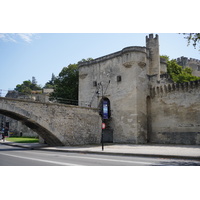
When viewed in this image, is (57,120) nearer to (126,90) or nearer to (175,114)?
(126,90)

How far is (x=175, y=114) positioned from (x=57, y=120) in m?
13.8

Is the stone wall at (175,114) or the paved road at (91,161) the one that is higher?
the stone wall at (175,114)

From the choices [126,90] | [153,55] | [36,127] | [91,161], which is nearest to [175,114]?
[126,90]

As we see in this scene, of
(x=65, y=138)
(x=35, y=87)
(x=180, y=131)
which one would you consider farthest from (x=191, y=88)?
(x=35, y=87)

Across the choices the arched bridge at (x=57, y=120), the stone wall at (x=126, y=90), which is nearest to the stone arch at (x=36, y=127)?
the arched bridge at (x=57, y=120)

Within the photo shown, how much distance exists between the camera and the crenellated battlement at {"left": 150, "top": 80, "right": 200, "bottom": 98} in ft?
82.0

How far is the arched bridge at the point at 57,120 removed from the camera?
65.2 ft

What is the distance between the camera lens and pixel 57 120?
22.6 meters

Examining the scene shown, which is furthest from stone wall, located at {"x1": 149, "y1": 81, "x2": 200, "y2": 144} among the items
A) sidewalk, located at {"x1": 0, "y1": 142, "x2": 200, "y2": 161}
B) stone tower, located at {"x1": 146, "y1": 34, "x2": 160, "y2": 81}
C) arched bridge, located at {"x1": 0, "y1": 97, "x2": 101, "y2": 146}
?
arched bridge, located at {"x1": 0, "y1": 97, "x2": 101, "y2": 146}

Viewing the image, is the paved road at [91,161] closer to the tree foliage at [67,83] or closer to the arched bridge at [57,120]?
the arched bridge at [57,120]

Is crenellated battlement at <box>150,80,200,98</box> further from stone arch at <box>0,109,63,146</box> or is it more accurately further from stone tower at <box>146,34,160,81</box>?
stone arch at <box>0,109,63,146</box>

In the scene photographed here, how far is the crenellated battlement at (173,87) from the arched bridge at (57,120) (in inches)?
324

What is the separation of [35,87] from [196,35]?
10353 centimetres

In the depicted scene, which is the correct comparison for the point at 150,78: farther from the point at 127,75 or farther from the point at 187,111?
the point at 187,111
